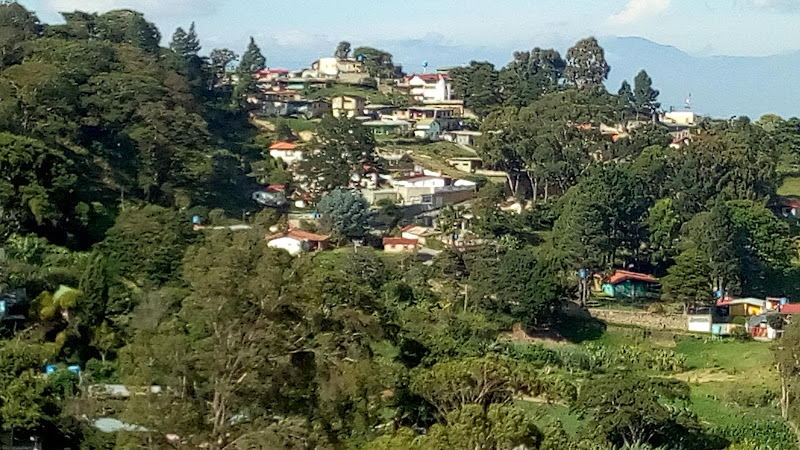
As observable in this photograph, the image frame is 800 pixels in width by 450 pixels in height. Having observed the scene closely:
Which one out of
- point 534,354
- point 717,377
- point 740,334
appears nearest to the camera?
point 717,377

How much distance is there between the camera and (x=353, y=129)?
36.5 meters

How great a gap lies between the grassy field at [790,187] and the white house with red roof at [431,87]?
53.3ft

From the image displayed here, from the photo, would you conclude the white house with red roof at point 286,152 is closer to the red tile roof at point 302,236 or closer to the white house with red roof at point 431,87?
the red tile roof at point 302,236

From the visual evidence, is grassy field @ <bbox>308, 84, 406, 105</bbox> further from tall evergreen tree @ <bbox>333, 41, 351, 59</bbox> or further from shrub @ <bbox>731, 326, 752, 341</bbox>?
shrub @ <bbox>731, 326, 752, 341</bbox>

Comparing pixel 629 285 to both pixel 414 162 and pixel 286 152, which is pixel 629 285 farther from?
pixel 286 152

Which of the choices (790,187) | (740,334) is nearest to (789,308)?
(740,334)

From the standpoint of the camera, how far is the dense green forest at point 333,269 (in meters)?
11.0

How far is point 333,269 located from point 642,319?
12.2 m

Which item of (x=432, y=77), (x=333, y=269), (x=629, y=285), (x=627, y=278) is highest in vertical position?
(x=432, y=77)

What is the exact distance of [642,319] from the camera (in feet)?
95.6

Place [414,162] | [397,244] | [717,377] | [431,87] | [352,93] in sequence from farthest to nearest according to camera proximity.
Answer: [431,87], [352,93], [414,162], [397,244], [717,377]

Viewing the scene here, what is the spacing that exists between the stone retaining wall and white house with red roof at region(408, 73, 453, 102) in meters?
24.2

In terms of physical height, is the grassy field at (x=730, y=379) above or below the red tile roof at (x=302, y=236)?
below

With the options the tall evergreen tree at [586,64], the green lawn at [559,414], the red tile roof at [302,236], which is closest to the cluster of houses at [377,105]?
the tall evergreen tree at [586,64]
